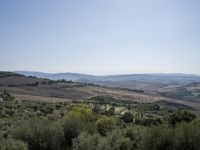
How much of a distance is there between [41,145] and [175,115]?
1292 inches

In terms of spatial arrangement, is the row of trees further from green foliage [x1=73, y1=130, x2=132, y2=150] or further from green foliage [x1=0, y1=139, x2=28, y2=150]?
green foliage [x1=0, y1=139, x2=28, y2=150]

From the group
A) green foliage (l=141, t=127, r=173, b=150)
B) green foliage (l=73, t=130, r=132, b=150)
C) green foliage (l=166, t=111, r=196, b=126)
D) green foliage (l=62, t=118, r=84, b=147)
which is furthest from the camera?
green foliage (l=166, t=111, r=196, b=126)

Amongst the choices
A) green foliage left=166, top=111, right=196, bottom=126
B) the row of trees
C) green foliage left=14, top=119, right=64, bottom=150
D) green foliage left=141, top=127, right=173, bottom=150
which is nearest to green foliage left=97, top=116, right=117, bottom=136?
the row of trees

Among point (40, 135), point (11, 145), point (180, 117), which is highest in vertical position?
point (11, 145)

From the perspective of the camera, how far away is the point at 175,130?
36156 mm

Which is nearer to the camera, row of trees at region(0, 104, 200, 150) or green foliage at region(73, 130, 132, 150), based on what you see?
green foliage at region(73, 130, 132, 150)

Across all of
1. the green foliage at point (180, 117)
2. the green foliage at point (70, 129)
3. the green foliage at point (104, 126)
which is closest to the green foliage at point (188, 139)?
the green foliage at point (70, 129)

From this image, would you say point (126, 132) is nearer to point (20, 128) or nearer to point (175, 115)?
point (20, 128)

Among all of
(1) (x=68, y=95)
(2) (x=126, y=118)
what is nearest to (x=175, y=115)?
(2) (x=126, y=118)

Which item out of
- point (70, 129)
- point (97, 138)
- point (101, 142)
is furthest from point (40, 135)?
point (101, 142)

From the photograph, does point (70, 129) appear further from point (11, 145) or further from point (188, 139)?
point (188, 139)

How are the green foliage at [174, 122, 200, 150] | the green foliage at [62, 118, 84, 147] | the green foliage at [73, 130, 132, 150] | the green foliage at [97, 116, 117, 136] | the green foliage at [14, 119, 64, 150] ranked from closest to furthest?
the green foliage at [73, 130, 132, 150] < the green foliage at [174, 122, 200, 150] < the green foliage at [14, 119, 64, 150] < the green foliage at [62, 118, 84, 147] < the green foliage at [97, 116, 117, 136]

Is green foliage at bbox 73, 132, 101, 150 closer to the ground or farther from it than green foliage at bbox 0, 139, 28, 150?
closer to the ground

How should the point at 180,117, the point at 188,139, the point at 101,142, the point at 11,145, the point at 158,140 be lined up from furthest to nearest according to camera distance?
1. the point at 180,117
2. the point at 158,140
3. the point at 188,139
4. the point at 101,142
5. the point at 11,145
